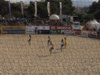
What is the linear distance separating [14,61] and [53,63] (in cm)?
151

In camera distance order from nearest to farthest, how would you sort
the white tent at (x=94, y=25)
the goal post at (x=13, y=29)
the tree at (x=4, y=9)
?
the goal post at (x=13, y=29)
the white tent at (x=94, y=25)
the tree at (x=4, y=9)

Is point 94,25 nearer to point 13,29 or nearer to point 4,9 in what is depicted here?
point 13,29

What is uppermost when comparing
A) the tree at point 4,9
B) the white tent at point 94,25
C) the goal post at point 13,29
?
the tree at point 4,9

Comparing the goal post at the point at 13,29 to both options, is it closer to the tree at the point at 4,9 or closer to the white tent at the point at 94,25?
the white tent at the point at 94,25

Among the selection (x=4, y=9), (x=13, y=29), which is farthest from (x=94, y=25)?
(x=4, y=9)

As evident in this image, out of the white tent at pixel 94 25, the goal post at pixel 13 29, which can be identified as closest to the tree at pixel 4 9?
the goal post at pixel 13 29

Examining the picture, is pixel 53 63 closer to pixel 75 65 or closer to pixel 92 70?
pixel 75 65

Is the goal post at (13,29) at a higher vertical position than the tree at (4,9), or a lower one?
lower

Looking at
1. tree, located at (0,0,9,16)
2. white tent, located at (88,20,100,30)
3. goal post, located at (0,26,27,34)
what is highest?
tree, located at (0,0,9,16)

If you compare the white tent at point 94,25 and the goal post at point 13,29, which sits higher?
the white tent at point 94,25

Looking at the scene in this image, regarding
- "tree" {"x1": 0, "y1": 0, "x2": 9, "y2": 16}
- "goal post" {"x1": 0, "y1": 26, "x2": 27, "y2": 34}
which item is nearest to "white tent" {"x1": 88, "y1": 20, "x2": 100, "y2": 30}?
"goal post" {"x1": 0, "y1": 26, "x2": 27, "y2": 34}

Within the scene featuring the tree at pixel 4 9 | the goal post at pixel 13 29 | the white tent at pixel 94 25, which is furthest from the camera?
the tree at pixel 4 9

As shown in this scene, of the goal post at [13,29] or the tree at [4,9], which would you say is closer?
the goal post at [13,29]

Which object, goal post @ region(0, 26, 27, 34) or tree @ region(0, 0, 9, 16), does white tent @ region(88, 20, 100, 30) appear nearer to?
goal post @ region(0, 26, 27, 34)
